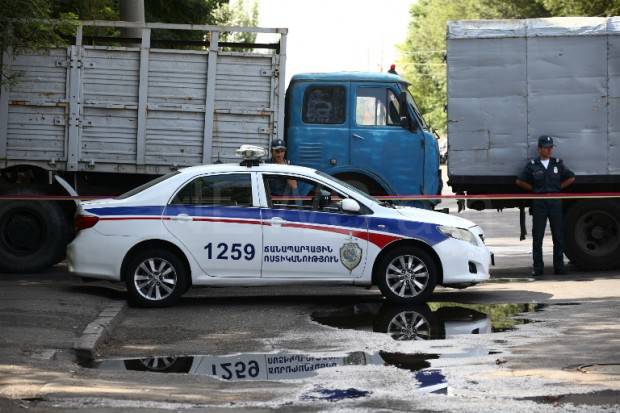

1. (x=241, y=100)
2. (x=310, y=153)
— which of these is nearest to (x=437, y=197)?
(x=310, y=153)

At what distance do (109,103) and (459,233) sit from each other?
210 inches

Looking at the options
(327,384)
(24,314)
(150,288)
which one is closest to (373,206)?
(150,288)

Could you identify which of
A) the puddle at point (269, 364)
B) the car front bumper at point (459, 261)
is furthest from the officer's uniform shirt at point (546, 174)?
the puddle at point (269, 364)

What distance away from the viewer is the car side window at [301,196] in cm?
1359

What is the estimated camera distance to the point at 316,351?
415 inches

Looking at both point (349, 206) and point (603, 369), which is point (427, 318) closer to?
point (349, 206)

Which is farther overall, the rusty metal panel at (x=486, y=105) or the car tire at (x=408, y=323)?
the rusty metal panel at (x=486, y=105)

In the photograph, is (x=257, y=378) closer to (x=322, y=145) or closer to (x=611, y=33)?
(x=322, y=145)

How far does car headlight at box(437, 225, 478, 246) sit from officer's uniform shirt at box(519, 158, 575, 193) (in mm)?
3000

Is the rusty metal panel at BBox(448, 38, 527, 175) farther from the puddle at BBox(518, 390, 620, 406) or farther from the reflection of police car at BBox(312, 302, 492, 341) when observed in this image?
the puddle at BBox(518, 390, 620, 406)

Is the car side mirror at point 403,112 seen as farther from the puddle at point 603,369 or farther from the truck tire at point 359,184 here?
the puddle at point 603,369

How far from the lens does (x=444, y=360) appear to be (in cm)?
996

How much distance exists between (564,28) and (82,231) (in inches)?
277

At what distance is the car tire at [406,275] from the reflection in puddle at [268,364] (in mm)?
3181
